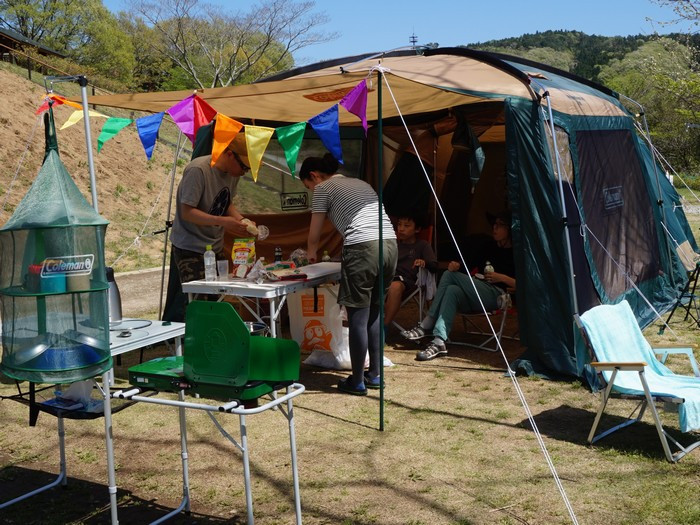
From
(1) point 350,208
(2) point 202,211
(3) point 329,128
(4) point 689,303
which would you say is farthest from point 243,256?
(4) point 689,303

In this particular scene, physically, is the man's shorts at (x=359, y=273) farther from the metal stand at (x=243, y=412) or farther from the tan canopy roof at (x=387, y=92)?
the metal stand at (x=243, y=412)

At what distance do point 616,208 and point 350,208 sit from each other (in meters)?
2.73

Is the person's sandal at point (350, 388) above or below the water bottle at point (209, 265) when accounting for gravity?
below

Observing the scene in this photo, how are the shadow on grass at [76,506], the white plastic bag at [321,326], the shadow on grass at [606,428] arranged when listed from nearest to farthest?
the shadow on grass at [76,506]
the shadow on grass at [606,428]
the white plastic bag at [321,326]

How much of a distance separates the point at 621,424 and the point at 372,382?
1544 millimetres

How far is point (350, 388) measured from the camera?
16.2 ft

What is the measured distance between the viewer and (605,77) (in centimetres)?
4591

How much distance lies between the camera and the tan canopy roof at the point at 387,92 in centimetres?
495

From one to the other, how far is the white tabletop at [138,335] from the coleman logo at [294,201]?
129 inches

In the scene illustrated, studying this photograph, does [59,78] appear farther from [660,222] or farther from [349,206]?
[660,222]

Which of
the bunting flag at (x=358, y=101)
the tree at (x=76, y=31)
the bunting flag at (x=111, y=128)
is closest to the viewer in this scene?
the bunting flag at (x=358, y=101)

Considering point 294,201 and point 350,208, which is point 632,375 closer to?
point 350,208

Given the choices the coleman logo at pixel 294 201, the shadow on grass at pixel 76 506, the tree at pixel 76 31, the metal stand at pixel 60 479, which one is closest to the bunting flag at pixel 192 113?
the metal stand at pixel 60 479

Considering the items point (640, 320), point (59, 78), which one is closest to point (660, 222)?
point (640, 320)
